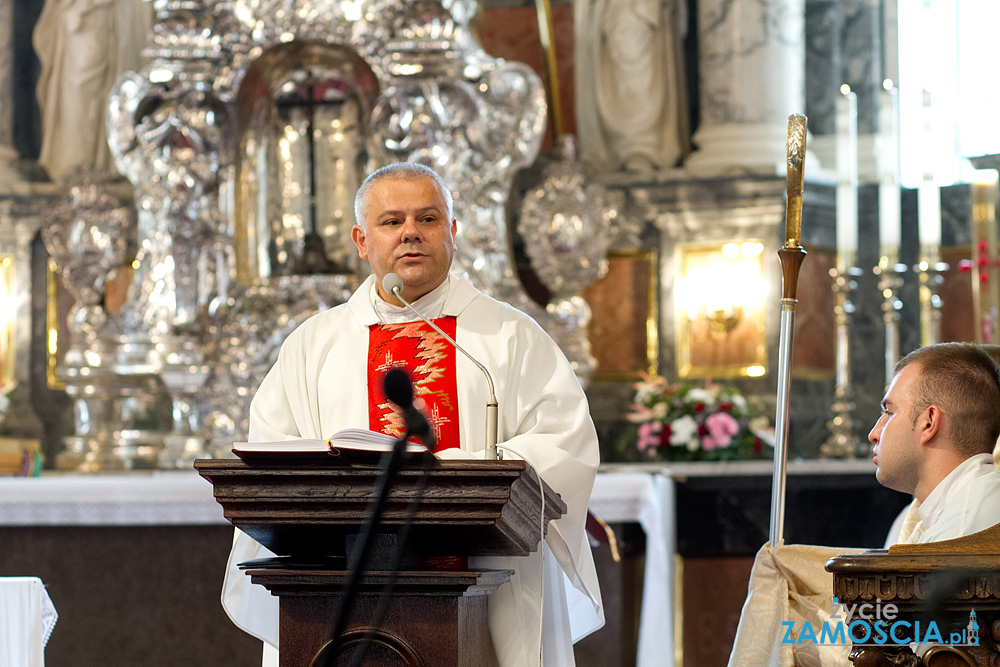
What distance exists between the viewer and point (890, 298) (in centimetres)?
815

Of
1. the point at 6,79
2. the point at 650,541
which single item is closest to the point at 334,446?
the point at 650,541

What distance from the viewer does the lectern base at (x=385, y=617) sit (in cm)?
282

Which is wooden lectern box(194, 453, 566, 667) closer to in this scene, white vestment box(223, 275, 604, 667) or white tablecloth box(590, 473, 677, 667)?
white vestment box(223, 275, 604, 667)

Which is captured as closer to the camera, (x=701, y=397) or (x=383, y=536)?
(x=383, y=536)

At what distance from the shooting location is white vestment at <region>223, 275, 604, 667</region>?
3.33 m

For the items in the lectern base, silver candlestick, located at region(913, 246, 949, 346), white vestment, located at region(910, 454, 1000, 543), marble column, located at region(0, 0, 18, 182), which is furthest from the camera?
marble column, located at region(0, 0, 18, 182)

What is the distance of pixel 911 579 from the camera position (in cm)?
264

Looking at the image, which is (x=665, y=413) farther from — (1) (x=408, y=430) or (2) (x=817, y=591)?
(1) (x=408, y=430)

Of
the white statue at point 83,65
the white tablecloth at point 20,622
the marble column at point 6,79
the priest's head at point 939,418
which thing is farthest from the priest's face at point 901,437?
the marble column at point 6,79

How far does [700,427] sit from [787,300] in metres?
4.07

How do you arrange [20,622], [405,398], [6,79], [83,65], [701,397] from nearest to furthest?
[405,398]
[20,622]
[701,397]
[83,65]
[6,79]

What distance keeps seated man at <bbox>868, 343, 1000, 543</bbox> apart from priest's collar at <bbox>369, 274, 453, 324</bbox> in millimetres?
1181

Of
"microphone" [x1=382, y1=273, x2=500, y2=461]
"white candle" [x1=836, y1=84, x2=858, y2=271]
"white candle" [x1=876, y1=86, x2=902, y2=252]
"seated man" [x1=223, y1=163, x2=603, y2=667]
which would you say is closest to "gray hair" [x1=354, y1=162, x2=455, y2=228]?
"seated man" [x1=223, y1=163, x2=603, y2=667]

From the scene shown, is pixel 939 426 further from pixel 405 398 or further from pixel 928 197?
pixel 928 197
